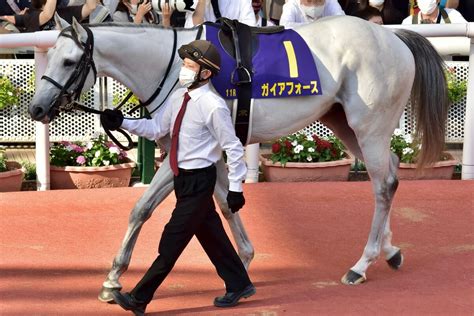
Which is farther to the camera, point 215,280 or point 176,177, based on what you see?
point 215,280

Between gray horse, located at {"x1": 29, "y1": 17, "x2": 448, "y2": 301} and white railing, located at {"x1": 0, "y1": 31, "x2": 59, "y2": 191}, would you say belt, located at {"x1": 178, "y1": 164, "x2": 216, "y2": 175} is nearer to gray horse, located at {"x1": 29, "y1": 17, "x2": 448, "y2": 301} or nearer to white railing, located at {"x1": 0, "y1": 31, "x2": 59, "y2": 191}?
gray horse, located at {"x1": 29, "y1": 17, "x2": 448, "y2": 301}

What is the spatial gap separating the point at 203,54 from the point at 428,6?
17.3 ft

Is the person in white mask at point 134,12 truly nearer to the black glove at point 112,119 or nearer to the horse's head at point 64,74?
the horse's head at point 64,74

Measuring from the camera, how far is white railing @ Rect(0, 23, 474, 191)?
29.5 feet

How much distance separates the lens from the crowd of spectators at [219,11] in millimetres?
8656

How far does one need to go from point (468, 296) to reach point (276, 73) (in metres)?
1.77

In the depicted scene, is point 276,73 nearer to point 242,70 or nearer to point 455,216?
point 242,70

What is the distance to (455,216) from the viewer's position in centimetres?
874

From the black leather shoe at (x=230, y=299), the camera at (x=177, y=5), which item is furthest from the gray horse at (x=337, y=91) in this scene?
the camera at (x=177, y=5)

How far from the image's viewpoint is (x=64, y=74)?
21.3ft

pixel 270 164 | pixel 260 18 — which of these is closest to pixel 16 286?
pixel 270 164

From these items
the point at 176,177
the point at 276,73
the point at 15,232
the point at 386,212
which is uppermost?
the point at 276,73

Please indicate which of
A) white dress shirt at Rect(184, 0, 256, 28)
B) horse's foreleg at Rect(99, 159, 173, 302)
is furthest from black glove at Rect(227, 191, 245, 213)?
white dress shirt at Rect(184, 0, 256, 28)

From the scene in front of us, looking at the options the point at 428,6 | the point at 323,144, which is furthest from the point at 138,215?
the point at 428,6
